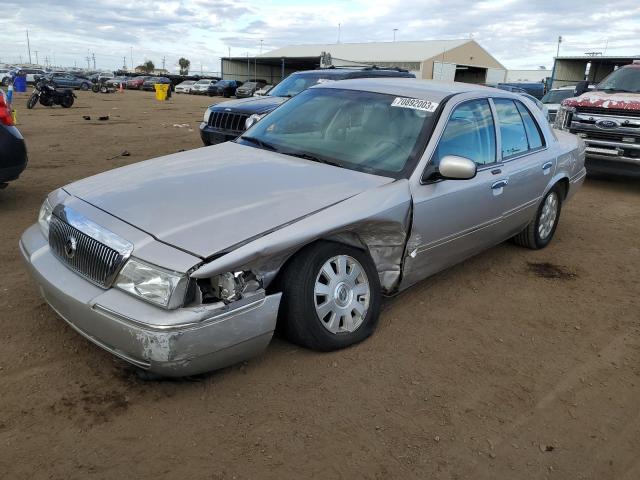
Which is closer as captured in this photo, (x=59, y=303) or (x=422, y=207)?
(x=59, y=303)

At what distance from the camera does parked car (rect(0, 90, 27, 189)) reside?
538cm

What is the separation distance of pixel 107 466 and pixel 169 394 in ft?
1.73

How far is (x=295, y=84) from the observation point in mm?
10211

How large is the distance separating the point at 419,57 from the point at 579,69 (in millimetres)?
29047

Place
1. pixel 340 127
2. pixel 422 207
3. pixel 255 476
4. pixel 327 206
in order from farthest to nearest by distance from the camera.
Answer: pixel 340 127 < pixel 422 207 < pixel 327 206 < pixel 255 476

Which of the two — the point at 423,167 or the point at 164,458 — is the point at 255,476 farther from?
the point at 423,167

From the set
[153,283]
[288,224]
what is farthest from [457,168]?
[153,283]

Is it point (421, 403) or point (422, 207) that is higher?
point (422, 207)

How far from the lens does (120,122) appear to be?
1581 cm

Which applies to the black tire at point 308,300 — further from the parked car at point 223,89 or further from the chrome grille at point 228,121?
the parked car at point 223,89

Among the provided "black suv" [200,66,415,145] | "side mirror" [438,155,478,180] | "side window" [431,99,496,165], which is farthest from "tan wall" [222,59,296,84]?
"side mirror" [438,155,478,180]

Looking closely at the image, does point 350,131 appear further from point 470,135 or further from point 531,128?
point 531,128

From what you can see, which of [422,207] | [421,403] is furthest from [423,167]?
[421,403]

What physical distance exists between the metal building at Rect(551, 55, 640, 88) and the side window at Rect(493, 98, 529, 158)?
20087mm
